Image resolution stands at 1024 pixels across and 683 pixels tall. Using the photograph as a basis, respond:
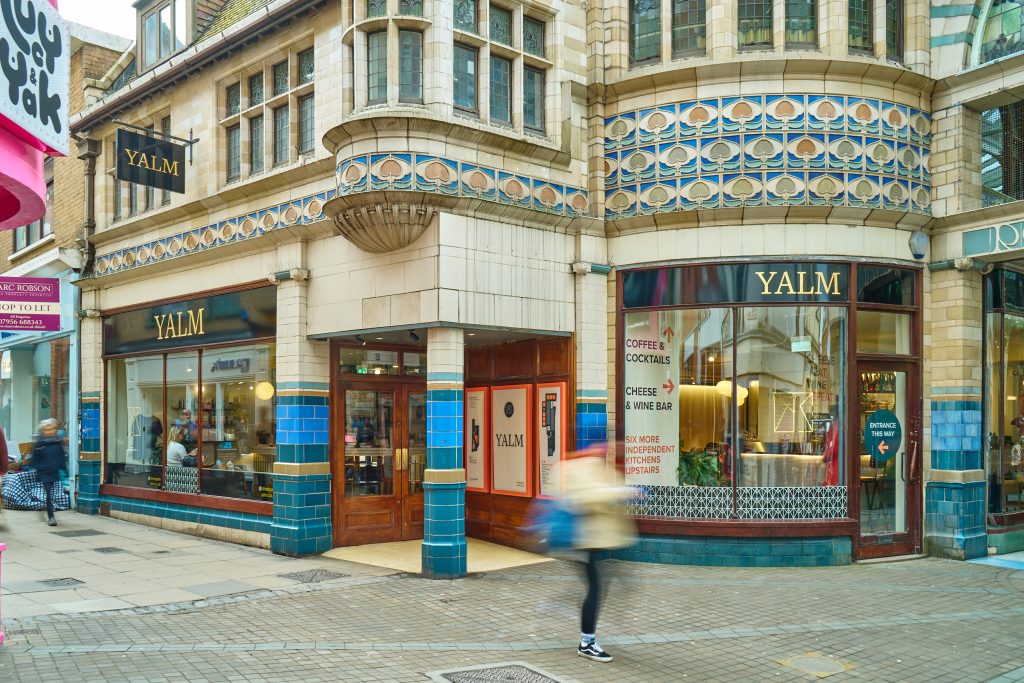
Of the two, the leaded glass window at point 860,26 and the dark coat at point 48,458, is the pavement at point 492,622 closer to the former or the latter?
the dark coat at point 48,458

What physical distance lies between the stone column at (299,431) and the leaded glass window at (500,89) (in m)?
3.46

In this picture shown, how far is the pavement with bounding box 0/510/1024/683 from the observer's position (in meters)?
7.48

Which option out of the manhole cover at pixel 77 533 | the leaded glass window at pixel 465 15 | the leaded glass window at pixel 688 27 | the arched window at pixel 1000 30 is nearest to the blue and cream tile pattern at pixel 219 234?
the leaded glass window at pixel 465 15

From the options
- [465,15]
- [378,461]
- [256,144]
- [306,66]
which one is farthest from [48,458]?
[465,15]

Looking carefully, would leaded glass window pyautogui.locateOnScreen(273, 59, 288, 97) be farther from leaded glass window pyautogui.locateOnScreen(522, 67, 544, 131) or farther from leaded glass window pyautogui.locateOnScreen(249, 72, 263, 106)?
leaded glass window pyautogui.locateOnScreen(522, 67, 544, 131)

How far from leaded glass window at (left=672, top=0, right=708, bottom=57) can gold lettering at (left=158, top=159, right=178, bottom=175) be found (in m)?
8.18

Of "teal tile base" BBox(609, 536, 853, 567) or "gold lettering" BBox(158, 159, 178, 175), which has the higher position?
"gold lettering" BBox(158, 159, 178, 175)

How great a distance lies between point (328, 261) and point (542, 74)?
3994 millimetres

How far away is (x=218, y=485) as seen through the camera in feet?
48.5

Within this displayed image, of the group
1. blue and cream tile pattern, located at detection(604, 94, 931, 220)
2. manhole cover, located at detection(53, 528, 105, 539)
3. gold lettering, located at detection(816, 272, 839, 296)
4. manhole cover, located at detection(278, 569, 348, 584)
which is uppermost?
blue and cream tile pattern, located at detection(604, 94, 931, 220)

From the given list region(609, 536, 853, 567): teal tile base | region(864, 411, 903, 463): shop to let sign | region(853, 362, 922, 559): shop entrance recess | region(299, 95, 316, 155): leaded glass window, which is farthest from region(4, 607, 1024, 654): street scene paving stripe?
region(299, 95, 316, 155): leaded glass window

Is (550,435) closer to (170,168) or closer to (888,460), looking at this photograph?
(888,460)

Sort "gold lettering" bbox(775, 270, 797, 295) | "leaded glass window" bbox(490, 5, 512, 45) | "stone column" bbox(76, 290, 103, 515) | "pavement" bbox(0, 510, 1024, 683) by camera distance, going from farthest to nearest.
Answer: "stone column" bbox(76, 290, 103, 515), "leaded glass window" bbox(490, 5, 512, 45), "gold lettering" bbox(775, 270, 797, 295), "pavement" bbox(0, 510, 1024, 683)

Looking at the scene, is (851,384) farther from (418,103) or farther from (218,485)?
(218,485)
